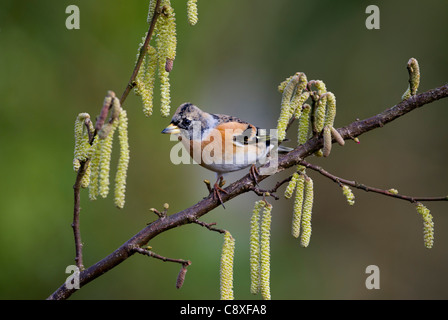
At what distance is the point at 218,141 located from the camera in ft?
8.77

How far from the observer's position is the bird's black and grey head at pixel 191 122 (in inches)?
98.0

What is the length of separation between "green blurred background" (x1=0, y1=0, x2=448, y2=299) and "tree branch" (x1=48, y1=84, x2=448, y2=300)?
2075mm

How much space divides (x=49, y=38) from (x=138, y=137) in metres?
0.97

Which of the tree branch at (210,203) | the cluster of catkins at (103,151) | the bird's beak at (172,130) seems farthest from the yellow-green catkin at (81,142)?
the bird's beak at (172,130)

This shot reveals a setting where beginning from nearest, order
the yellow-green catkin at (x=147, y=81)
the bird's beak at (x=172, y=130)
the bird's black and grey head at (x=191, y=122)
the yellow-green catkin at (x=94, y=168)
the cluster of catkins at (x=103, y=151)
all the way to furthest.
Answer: the cluster of catkins at (x=103, y=151) → the yellow-green catkin at (x=94, y=168) → the yellow-green catkin at (x=147, y=81) → the bird's beak at (x=172, y=130) → the bird's black and grey head at (x=191, y=122)

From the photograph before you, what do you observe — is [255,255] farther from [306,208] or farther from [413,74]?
[413,74]

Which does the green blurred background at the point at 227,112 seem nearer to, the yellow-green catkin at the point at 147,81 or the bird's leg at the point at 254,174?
the bird's leg at the point at 254,174

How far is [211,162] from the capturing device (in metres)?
2.55

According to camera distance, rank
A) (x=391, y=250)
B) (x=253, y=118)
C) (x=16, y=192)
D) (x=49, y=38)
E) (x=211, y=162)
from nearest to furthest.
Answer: (x=211, y=162), (x=16, y=192), (x=49, y=38), (x=391, y=250), (x=253, y=118)

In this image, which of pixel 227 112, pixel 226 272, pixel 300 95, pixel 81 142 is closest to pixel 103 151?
pixel 81 142

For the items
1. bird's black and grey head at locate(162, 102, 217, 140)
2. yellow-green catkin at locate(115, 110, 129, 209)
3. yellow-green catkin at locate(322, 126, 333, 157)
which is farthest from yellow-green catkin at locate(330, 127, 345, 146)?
bird's black and grey head at locate(162, 102, 217, 140)

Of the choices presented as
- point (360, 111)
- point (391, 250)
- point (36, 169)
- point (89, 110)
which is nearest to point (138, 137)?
point (89, 110)

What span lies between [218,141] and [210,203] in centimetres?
77

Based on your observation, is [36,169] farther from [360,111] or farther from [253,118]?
[360,111]
